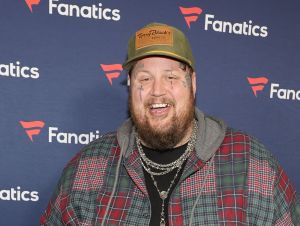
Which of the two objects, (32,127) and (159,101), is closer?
(159,101)

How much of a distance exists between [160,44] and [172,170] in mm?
396

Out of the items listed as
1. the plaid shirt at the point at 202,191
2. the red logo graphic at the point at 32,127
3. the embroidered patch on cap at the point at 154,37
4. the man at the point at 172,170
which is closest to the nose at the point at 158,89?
the man at the point at 172,170

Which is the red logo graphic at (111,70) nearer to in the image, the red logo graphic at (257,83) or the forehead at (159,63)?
the forehead at (159,63)

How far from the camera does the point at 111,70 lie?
4.53ft

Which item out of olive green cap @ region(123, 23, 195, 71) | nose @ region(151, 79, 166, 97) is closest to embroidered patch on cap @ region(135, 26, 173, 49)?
olive green cap @ region(123, 23, 195, 71)

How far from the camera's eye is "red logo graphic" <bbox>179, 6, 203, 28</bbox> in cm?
140

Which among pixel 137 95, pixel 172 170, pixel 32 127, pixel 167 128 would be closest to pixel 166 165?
pixel 172 170

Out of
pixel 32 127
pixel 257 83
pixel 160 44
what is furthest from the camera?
pixel 257 83

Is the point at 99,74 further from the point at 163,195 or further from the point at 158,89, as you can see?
the point at 163,195

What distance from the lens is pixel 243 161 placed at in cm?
108

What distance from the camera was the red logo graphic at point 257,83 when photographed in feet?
4.76

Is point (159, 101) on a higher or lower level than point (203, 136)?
higher

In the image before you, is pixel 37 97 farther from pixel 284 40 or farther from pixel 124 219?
pixel 284 40

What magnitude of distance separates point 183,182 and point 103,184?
0.26 metres
